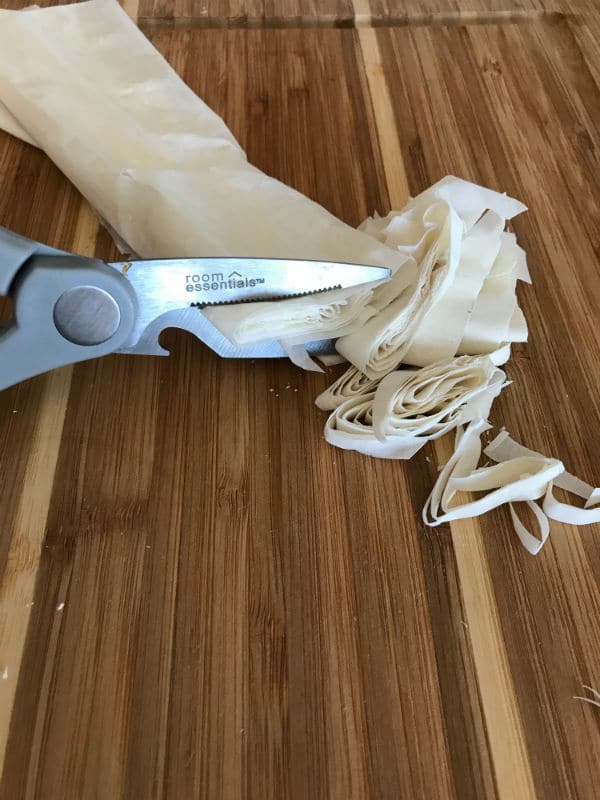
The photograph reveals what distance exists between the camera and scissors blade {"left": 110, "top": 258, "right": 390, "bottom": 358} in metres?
0.62

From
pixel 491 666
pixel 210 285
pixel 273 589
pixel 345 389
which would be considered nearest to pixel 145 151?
pixel 210 285

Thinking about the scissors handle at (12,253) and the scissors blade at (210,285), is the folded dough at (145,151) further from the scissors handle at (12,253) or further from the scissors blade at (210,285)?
the scissors handle at (12,253)

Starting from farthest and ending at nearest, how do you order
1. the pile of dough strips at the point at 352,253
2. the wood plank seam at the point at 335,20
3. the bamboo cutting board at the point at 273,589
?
the wood plank seam at the point at 335,20 < the pile of dough strips at the point at 352,253 < the bamboo cutting board at the point at 273,589

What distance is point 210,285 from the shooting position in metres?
0.64

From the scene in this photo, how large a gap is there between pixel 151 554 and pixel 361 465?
0.68ft

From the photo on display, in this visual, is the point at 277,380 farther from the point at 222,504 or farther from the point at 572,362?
the point at 572,362

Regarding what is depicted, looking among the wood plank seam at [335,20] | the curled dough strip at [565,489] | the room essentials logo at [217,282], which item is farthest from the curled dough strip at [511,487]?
the wood plank seam at [335,20]

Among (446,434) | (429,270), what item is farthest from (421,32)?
(446,434)

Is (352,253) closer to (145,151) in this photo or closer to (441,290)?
(441,290)

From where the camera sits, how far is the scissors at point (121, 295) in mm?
565

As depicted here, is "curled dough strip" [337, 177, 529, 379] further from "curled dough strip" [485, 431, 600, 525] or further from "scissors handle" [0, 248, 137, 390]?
"scissors handle" [0, 248, 137, 390]

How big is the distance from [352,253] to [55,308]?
290 mm

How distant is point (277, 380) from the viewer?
0.71 metres

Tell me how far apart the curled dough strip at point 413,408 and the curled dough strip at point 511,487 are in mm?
28
